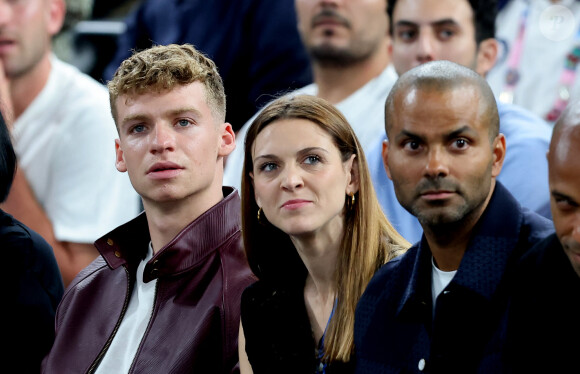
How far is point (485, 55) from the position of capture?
3082 millimetres

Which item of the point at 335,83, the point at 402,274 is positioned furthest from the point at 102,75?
the point at 402,274

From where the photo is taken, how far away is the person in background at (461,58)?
2.69m

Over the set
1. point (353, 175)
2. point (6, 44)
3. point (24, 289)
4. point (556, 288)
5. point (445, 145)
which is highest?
point (6, 44)

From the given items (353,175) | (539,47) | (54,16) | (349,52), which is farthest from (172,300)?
(539,47)

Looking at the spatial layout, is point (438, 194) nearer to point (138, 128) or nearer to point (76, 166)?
point (138, 128)

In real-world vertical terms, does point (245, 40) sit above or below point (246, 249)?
above

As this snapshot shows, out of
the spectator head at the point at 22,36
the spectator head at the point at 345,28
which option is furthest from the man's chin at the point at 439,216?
the spectator head at the point at 22,36

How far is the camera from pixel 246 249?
87.0 inches

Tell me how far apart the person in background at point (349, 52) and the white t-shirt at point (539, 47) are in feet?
2.22

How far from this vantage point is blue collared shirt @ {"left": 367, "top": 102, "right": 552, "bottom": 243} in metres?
2.63

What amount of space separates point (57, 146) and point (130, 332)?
1168mm

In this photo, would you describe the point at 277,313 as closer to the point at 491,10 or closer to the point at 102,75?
the point at 491,10

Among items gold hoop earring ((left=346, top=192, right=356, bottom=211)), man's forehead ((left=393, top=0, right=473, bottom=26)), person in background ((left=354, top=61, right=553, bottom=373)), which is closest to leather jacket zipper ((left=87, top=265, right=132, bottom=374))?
gold hoop earring ((left=346, top=192, right=356, bottom=211))

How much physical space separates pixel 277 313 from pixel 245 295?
8 cm
